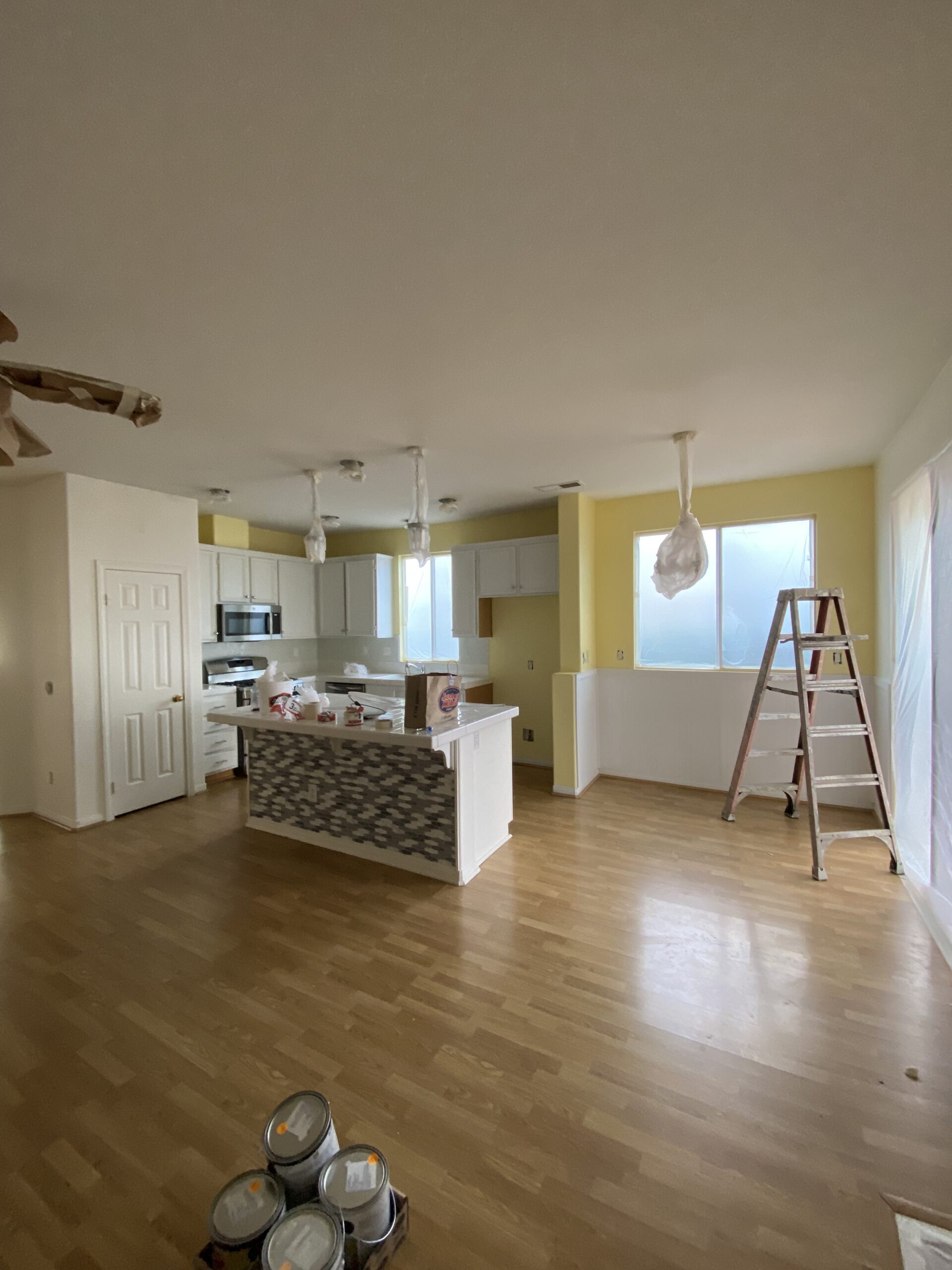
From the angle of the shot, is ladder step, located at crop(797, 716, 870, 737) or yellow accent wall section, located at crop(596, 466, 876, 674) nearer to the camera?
ladder step, located at crop(797, 716, 870, 737)

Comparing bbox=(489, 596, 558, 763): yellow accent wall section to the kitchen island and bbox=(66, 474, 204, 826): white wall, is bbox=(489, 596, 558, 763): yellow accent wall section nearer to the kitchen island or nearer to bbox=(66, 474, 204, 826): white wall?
the kitchen island

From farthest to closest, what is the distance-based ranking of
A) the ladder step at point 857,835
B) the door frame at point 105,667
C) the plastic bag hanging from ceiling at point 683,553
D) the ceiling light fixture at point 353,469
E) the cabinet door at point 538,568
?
1. the cabinet door at point 538,568
2. the door frame at point 105,667
3. the ceiling light fixture at point 353,469
4. the plastic bag hanging from ceiling at point 683,553
5. the ladder step at point 857,835

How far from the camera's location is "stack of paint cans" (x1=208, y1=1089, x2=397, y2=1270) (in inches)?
43.3

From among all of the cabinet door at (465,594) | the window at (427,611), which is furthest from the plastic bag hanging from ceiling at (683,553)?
the window at (427,611)

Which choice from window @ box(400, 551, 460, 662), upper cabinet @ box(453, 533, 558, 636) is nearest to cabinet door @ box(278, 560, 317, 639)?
window @ box(400, 551, 460, 662)

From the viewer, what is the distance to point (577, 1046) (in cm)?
179

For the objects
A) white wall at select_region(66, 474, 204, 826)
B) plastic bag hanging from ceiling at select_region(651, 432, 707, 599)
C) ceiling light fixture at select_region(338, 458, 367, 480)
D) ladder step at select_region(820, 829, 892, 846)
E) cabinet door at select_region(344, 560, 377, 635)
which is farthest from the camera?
cabinet door at select_region(344, 560, 377, 635)

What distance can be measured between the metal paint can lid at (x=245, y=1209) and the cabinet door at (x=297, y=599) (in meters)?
5.12

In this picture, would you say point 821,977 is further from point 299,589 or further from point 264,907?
point 299,589

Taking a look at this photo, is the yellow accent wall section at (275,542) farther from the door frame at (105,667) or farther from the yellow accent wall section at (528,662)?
the yellow accent wall section at (528,662)

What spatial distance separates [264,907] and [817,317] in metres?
3.61

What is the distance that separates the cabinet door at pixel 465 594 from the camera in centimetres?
529

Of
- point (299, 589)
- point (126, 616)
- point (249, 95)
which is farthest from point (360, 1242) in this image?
point (299, 589)

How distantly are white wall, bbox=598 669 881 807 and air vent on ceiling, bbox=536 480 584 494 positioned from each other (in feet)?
5.57
